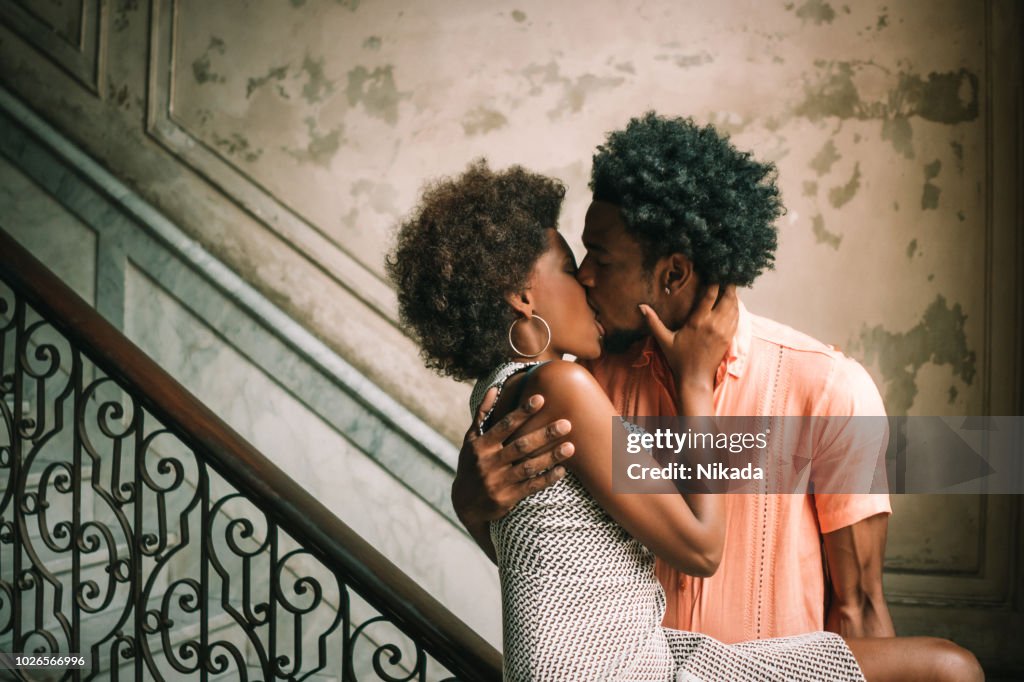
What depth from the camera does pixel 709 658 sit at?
4.95 ft

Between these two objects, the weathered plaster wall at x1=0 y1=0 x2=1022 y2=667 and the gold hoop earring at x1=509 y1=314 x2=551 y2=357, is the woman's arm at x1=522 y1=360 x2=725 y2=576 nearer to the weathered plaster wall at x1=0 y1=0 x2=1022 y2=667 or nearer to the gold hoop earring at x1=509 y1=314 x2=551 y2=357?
the gold hoop earring at x1=509 y1=314 x2=551 y2=357

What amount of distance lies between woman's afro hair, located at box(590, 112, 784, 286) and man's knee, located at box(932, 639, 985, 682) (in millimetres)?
754

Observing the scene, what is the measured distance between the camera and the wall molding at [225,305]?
3.64 m

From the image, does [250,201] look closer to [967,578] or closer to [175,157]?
[175,157]

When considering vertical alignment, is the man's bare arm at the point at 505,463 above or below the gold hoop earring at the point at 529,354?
below

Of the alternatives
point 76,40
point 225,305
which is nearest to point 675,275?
point 225,305

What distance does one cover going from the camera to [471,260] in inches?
64.1

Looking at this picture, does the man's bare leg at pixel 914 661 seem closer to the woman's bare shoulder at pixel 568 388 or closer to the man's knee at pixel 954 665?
the man's knee at pixel 954 665

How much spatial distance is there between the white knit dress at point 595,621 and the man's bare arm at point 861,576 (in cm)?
15

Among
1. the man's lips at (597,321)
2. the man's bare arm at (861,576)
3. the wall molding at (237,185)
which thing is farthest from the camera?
the wall molding at (237,185)

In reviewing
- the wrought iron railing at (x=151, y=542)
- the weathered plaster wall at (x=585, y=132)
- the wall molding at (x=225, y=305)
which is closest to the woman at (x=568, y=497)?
the wrought iron railing at (x=151, y=542)

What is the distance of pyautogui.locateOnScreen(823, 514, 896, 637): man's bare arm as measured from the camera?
1611mm

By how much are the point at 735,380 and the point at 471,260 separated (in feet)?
1.97

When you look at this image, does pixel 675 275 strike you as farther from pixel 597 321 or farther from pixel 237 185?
pixel 237 185
